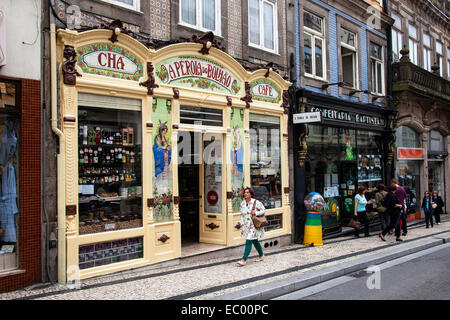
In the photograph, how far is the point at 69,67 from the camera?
7012mm

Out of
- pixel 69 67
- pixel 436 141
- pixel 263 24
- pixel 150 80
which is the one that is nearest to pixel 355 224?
pixel 263 24

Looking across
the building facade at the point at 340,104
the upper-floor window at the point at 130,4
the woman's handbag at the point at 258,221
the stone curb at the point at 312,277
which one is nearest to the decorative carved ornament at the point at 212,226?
the woman's handbag at the point at 258,221

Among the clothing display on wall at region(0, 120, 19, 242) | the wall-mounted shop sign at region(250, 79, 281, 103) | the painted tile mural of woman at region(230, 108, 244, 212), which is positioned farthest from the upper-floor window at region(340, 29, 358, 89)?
the clothing display on wall at region(0, 120, 19, 242)

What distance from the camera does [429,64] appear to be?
21.2m

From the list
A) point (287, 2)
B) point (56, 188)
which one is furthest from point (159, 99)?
point (287, 2)

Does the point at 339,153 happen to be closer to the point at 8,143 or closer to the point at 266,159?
the point at 266,159

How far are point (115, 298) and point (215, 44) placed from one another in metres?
6.08

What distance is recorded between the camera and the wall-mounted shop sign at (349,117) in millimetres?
12906

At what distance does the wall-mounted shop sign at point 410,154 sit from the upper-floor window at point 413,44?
174 inches

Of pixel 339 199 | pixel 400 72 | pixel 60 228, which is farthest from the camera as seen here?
pixel 400 72

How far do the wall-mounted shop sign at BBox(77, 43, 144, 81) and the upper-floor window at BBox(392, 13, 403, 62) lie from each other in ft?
45.2

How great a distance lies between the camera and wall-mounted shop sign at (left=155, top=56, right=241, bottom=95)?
8672mm

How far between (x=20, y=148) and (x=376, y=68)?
14.4 metres

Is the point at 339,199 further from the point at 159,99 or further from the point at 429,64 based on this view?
the point at 429,64
